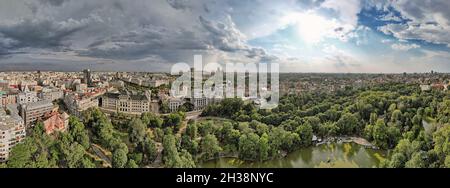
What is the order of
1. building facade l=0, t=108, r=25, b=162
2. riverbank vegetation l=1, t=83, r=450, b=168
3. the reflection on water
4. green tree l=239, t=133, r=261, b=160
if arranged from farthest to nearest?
green tree l=239, t=133, r=261, b=160 < the reflection on water < riverbank vegetation l=1, t=83, r=450, b=168 < building facade l=0, t=108, r=25, b=162

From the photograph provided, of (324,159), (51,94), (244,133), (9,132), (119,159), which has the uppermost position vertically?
(51,94)

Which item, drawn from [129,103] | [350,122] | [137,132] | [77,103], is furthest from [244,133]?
[77,103]

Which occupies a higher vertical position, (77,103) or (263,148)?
(77,103)

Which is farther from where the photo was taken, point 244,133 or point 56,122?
point 244,133

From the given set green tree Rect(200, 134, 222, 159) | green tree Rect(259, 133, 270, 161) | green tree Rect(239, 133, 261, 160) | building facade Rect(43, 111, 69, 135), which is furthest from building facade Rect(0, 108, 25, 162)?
green tree Rect(259, 133, 270, 161)

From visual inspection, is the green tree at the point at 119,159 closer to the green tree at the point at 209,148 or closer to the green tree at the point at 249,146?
the green tree at the point at 209,148

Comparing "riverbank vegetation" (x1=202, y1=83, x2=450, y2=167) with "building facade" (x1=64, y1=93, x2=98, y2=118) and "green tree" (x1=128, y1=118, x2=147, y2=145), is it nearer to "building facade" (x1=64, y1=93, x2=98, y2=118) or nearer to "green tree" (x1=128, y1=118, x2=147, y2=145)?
"green tree" (x1=128, y1=118, x2=147, y2=145)

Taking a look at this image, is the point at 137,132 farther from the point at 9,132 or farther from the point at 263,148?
the point at 263,148

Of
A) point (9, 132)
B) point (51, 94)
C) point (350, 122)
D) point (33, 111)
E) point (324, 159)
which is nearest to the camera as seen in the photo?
point (9, 132)
